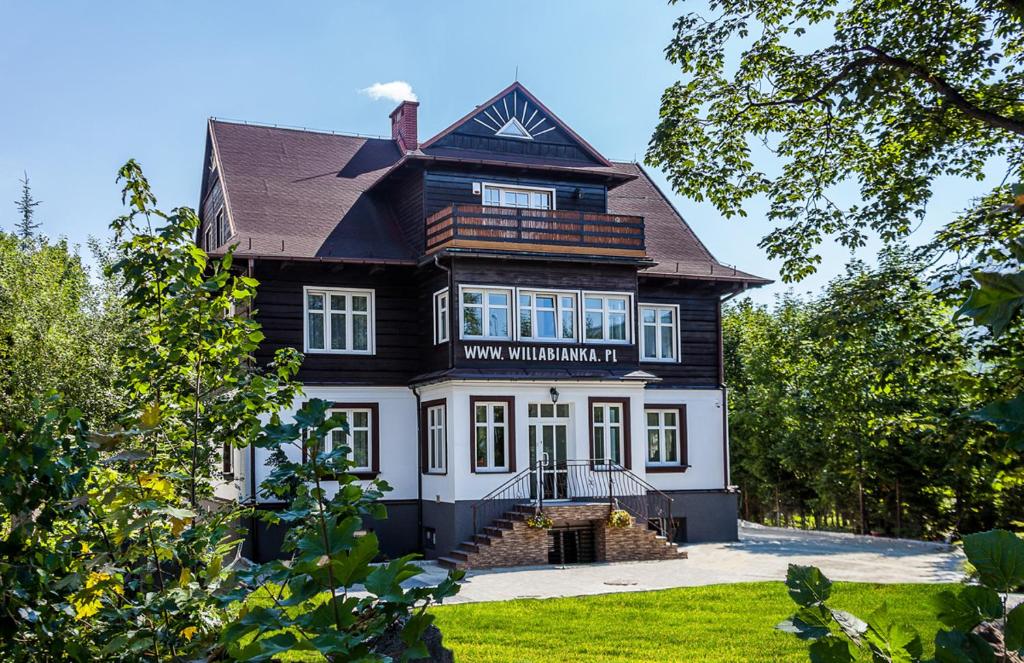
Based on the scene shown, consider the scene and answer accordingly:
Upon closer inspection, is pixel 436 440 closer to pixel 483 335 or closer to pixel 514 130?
pixel 483 335

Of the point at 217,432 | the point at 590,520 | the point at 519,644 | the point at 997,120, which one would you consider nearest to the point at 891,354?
the point at 997,120

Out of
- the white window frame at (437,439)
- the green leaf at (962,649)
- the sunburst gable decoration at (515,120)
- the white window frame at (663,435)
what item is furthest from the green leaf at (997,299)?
the white window frame at (663,435)

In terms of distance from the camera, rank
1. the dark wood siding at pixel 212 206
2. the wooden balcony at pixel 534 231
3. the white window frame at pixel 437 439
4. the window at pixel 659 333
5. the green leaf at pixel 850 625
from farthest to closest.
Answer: the window at pixel 659 333, the dark wood siding at pixel 212 206, the white window frame at pixel 437 439, the wooden balcony at pixel 534 231, the green leaf at pixel 850 625

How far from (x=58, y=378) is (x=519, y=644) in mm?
18947

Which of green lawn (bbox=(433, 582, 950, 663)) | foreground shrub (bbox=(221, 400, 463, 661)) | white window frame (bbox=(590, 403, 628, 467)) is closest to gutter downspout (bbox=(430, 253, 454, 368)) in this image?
white window frame (bbox=(590, 403, 628, 467))

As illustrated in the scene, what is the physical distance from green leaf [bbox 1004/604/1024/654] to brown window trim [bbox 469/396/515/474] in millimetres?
19619

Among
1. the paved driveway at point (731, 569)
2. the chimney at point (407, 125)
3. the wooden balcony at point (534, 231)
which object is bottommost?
the paved driveway at point (731, 569)

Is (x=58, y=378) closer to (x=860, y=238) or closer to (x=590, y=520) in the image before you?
(x=590, y=520)

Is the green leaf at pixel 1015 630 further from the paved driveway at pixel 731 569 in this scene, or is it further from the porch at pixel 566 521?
the porch at pixel 566 521

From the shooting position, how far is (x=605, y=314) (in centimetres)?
2256

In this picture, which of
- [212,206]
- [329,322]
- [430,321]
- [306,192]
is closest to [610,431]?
[430,321]

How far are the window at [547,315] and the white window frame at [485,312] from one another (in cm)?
23

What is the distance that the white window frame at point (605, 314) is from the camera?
22266mm

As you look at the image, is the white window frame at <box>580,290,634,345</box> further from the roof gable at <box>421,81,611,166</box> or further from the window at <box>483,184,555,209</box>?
the roof gable at <box>421,81,611,166</box>
